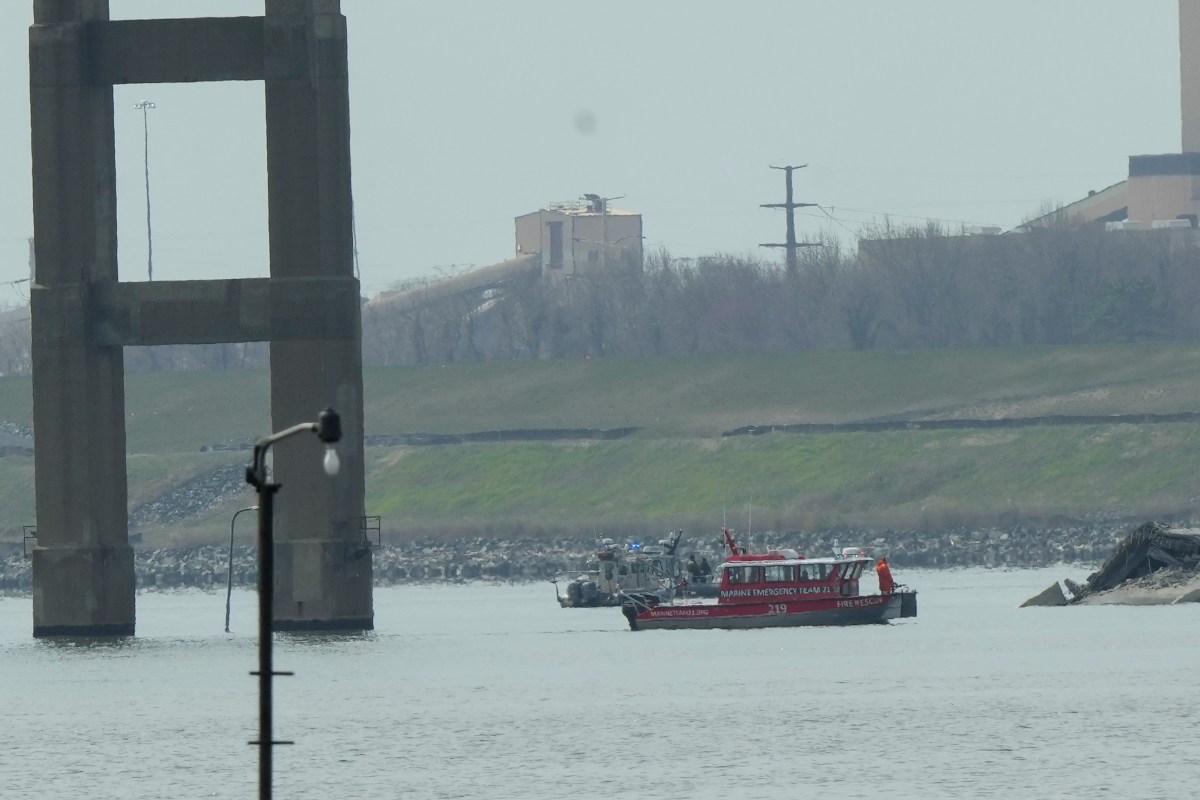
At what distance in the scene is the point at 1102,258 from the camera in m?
182

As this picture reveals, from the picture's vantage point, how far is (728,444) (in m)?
154

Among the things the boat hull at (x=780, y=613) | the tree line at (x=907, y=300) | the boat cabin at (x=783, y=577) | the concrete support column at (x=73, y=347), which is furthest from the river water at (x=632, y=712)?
the tree line at (x=907, y=300)

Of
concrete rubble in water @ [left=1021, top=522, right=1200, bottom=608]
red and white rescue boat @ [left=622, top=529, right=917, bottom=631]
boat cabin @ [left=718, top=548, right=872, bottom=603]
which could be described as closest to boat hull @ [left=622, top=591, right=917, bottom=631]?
red and white rescue boat @ [left=622, top=529, right=917, bottom=631]

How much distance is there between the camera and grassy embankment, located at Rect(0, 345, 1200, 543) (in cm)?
14088

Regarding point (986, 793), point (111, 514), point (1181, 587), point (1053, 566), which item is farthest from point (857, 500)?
point (986, 793)

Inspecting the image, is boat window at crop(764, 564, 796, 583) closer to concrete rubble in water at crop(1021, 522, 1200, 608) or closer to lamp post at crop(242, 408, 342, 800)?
concrete rubble in water at crop(1021, 522, 1200, 608)

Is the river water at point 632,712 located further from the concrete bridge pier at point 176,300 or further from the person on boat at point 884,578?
the concrete bridge pier at point 176,300

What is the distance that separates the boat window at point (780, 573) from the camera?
85688 millimetres

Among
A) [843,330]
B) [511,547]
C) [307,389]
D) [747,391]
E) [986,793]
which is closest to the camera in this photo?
[986,793]

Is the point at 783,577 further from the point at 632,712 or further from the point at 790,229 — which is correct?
the point at 790,229

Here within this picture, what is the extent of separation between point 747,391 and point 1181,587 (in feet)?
240

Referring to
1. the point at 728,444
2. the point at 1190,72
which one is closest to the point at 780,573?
the point at 728,444

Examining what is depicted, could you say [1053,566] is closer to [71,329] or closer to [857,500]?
[857,500]

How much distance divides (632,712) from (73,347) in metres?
24.5
